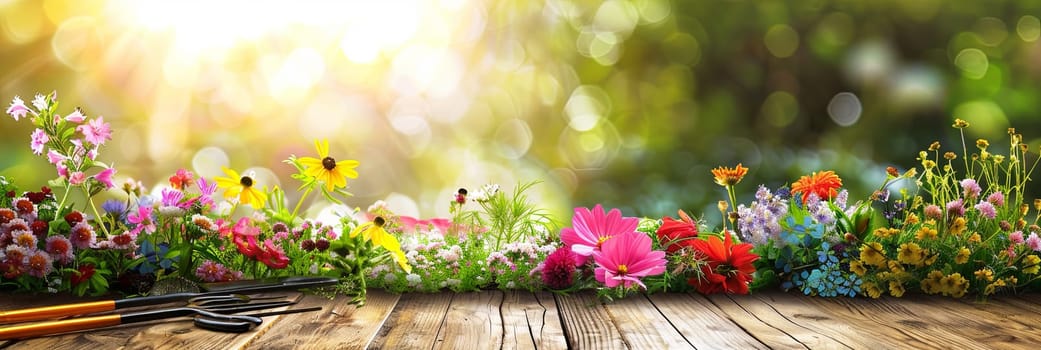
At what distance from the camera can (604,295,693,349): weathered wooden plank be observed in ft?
3.72

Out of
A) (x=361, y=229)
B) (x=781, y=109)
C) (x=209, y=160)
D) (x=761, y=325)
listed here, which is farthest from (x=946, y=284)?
(x=209, y=160)

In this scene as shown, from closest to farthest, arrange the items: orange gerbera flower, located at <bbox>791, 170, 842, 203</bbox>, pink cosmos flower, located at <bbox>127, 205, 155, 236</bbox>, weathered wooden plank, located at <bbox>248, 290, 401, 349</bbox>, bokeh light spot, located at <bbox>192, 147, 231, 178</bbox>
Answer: weathered wooden plank, located at <bbox>248, 290, 401, 349</bbox> < pink cosmos flower, located at <bbox>127, 205, 155, 236</bbox> < orange gerbera flower, located at <bbox>791, 170, 842, 203</bbox> < bokeh light spot, located at <bbox>192, 147, 231, 178</bbox>

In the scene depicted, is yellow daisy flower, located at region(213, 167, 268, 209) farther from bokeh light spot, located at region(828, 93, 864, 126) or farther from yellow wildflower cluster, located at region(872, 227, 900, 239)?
bokeh light spot, located at region(828, 93, 864, 126)

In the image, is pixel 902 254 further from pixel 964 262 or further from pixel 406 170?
pixel 406 170

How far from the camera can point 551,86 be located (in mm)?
2355

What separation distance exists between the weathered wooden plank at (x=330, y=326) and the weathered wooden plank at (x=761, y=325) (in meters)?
0.56

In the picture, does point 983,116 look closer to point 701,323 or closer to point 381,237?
point 701,323

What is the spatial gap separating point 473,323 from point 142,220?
0.73 metres

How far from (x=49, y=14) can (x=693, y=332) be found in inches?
78.6

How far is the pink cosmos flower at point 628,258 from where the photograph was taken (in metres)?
1.48

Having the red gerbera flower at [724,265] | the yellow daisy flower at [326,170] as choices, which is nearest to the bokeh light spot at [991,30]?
the red gerbera flower at [724,265]

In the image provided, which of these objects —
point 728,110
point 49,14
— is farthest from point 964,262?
point 49,14

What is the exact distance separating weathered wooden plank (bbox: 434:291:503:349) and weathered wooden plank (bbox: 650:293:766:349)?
0.91ft

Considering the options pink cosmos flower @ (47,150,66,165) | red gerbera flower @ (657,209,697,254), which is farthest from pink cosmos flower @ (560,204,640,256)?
pink cosmos flower @ (47,150,66,165)
